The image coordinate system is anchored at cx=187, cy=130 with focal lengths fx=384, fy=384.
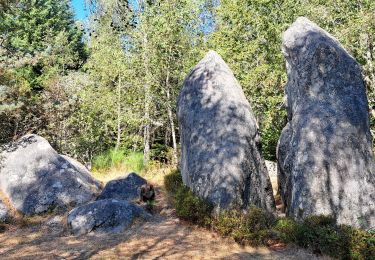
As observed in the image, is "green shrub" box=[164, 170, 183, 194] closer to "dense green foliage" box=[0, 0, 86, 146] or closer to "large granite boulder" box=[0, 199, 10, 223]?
"large granite boulder" box=[0, 199, 10, 223]

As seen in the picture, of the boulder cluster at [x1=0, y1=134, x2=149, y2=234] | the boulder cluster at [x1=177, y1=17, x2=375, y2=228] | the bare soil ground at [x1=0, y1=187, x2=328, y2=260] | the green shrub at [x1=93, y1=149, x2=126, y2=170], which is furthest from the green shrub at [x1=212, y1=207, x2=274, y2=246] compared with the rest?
the green shrub at [x1=93, y1=149, x2=126, y2=170]

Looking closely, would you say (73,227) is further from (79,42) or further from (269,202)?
(79,42)

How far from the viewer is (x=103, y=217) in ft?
31.8

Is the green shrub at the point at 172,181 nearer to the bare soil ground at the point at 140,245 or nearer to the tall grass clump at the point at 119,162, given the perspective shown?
the tall grass clump at the point at 119,162

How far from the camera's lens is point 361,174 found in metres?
9.30

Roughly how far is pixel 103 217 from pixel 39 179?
13.4 feet

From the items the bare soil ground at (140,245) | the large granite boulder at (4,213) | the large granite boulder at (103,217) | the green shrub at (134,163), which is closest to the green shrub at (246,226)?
the bare soil ground at (140,245)

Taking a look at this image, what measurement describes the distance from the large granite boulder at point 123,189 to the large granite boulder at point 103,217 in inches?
85.7

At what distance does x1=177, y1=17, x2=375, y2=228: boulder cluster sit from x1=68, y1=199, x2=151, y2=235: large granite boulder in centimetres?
191

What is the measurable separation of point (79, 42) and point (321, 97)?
3488 cm

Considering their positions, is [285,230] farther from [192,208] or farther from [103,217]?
[103,217]

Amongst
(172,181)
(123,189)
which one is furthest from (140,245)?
(172,181)

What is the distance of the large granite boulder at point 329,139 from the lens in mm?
9117

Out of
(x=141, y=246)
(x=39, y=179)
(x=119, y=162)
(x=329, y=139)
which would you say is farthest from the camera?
(x=119, y=162)
